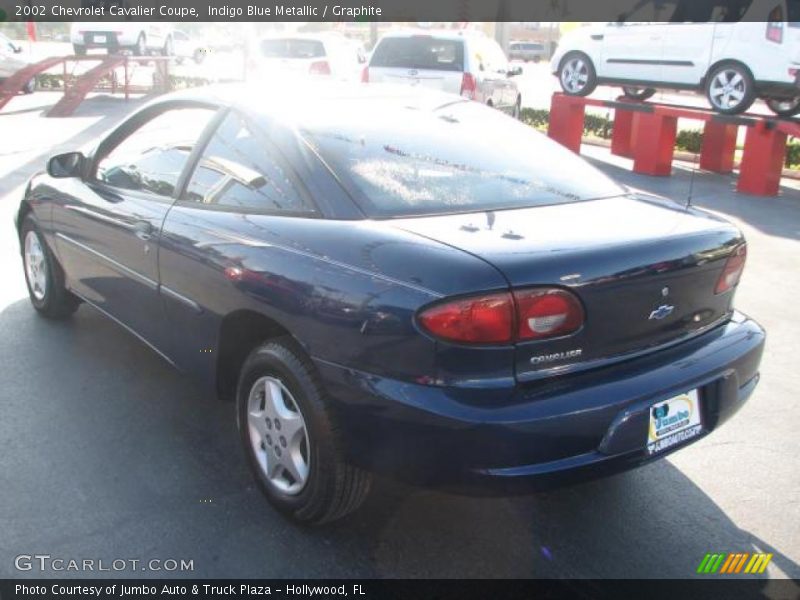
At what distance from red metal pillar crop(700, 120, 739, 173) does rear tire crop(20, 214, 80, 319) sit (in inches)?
413

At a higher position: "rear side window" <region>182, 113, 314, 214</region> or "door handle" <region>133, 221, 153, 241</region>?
"rear side window" <region>182, 113, 314, 214</region>

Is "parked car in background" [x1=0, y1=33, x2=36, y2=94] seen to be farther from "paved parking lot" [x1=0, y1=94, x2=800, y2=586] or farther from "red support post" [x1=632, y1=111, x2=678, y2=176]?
"paved parking lot" [x1=0, y1=94, x2=800, y2=586]

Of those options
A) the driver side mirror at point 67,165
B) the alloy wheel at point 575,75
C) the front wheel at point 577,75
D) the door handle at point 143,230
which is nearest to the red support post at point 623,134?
the front wheel at point 577,75

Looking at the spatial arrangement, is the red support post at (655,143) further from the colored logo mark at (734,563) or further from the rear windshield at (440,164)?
the colored logo mark at (734,563)

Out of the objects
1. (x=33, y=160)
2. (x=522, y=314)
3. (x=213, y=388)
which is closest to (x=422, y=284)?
(x=522, y=314)

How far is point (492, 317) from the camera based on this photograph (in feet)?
8.29

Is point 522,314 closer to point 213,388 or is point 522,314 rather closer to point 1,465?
point 213,388

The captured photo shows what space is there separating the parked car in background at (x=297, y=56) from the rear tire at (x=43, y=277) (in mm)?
10445

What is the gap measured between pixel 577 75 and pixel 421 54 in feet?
11.9

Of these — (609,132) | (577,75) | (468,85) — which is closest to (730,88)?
(577,75)

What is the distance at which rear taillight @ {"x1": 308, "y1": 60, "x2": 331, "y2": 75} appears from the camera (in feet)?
50.0

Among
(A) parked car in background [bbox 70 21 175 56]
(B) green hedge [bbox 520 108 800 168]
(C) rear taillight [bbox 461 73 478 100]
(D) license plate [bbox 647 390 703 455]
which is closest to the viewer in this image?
(D) license plate [bbox 647 390 703 455]

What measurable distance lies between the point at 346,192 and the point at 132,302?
58.8 inches

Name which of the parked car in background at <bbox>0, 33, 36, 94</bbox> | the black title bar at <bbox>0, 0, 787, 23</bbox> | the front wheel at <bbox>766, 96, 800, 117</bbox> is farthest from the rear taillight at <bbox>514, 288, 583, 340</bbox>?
the parked car in background at <bbox>0, 33, 36, 94</bbox>
